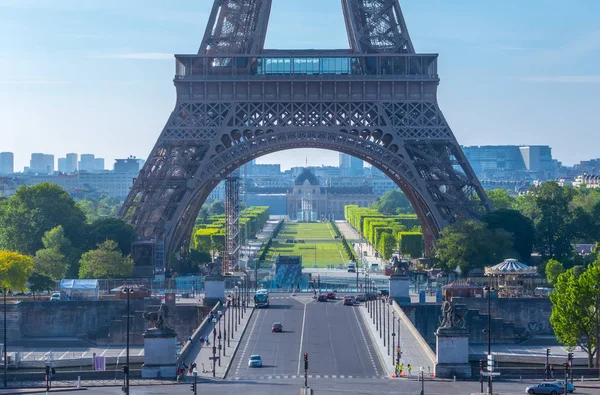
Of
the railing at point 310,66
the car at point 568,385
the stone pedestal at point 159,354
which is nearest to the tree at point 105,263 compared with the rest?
the railing at point 310,66

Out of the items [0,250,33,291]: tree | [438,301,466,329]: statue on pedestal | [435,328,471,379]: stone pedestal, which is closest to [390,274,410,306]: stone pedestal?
A: [0,250,33,291]: tree

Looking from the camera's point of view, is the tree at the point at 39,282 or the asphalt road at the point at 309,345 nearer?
the asphalt road at the point at 309,345

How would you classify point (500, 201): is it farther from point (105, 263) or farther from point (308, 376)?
point (308, 376)

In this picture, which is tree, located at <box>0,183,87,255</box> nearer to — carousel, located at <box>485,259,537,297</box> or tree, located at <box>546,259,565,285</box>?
carousel, located at <box>485,259,537,297</box>

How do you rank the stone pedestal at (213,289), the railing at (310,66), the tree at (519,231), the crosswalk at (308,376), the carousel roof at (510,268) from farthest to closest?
1. the tree at (519,231)
2. the railing at (310,66)
3. the carousel roof at (510,268)
4. the stone pedestal at (213,289)
5. the crosswalk at (308,376)

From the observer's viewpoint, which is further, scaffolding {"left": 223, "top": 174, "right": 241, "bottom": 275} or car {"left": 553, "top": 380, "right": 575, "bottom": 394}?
scaffolding {"left": 223, "top": 174, "right": 241, "bottom": 275}

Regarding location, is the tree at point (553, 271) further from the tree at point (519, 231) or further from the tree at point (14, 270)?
the tree at point (14, 270)
